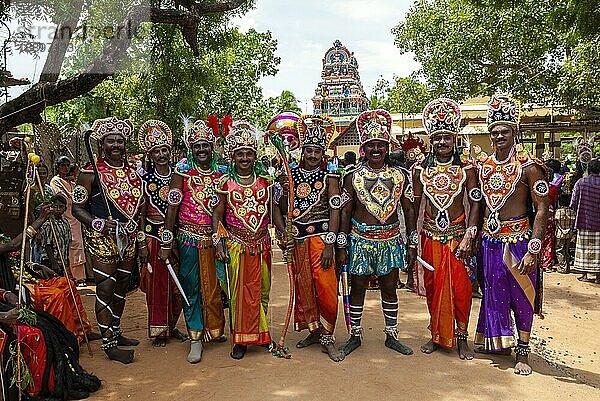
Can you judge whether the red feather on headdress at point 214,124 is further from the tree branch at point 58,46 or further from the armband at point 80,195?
the tree branch at point 58,46

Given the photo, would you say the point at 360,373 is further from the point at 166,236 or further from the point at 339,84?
the point at 339,84

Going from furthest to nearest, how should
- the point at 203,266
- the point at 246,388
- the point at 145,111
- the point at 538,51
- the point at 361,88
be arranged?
the point at 361,88 → the point at 145,111 → the point at 538,51 → the point at 203,266 → the point at 246,388

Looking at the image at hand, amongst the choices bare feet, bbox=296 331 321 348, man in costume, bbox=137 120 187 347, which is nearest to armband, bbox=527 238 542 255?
bare feet, bbox=296 331 321 348

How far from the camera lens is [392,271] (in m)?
4.89

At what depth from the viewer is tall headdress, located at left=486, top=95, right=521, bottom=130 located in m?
4.55

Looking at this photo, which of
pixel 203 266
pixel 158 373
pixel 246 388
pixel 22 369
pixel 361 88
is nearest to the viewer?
pixel 22 369

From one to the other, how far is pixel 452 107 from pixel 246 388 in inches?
113

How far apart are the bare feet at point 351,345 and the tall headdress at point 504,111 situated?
2.23 metres

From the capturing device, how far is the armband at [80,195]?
189 inches

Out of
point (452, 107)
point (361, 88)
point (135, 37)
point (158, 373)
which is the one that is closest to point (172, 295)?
point (158, 373)

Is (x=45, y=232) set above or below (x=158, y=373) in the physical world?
above

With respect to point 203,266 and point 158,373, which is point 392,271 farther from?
point 158,373

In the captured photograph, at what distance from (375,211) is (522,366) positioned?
1719mm

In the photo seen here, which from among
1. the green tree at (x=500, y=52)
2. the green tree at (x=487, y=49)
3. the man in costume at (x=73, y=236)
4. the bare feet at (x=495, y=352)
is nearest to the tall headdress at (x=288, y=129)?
the bare feet at (x=495, y=352)
